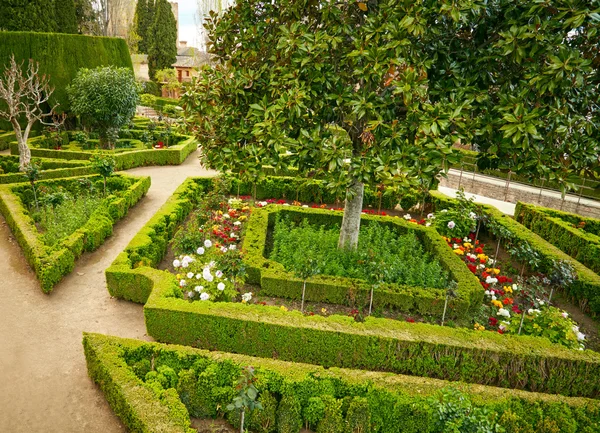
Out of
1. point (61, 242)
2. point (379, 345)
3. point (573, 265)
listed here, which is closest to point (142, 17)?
point (61, 242)

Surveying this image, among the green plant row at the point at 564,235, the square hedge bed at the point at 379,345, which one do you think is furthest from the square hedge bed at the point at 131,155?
the green plant row at the point at 564,235

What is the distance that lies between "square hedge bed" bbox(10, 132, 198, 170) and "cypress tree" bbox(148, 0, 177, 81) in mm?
25863

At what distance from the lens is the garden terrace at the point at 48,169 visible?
1361 cm

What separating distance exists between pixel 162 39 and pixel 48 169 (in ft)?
104

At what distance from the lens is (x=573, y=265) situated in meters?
9.68

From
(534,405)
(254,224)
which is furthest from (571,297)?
(254,224)

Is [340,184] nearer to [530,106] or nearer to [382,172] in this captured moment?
[382,172]

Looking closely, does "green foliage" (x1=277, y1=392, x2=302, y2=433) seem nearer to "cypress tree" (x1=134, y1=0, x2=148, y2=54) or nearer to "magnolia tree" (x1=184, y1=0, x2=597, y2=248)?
"magnolia tree" (x1=184, y1=0, x2=597, y2=248)

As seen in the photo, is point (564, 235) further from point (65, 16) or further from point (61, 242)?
point (65, 16)

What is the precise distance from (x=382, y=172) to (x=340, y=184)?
0.73 meters

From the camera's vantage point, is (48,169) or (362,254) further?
(48,169)

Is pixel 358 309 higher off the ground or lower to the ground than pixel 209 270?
lower

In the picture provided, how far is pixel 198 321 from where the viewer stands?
270 inches

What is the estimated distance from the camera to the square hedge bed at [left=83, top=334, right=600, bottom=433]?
5.18 metres
